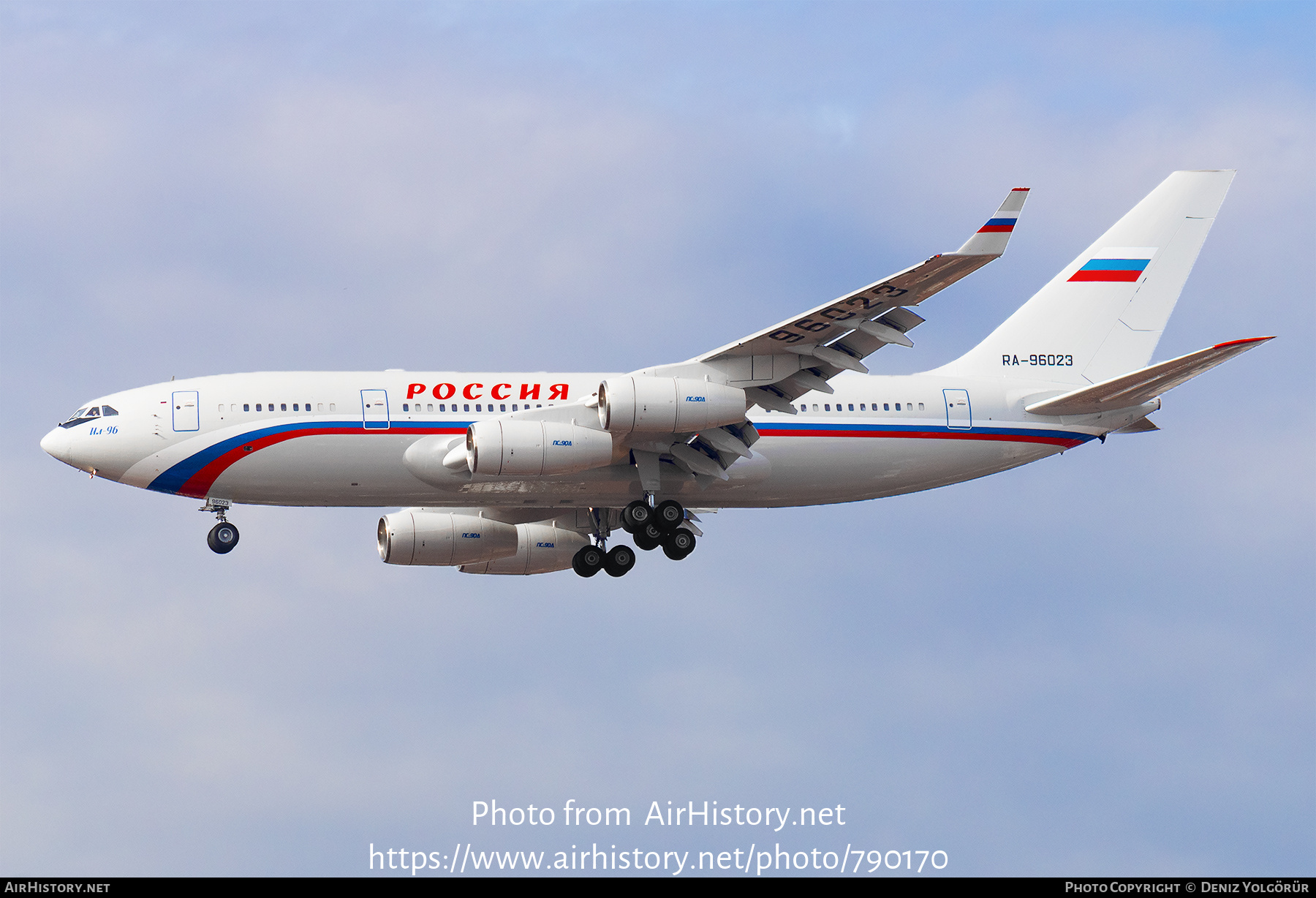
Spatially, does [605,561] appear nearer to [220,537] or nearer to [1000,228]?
[220,537]

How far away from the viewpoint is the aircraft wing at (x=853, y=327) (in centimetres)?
3120

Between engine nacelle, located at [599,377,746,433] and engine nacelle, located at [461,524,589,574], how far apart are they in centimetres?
882

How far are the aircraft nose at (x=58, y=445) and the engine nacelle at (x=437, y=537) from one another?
8152 mm

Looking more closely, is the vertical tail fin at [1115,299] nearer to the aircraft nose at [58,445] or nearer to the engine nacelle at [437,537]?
the engine nacelle at [437,537]

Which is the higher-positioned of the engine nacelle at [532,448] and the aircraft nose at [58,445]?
the aircraft nose at [58,445]

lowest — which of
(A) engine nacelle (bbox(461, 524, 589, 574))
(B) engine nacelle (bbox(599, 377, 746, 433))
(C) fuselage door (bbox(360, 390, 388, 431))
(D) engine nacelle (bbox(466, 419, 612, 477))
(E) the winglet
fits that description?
(A) engine nacelle (bbox(461, 524, 589, 574))

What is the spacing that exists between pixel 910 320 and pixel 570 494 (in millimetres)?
8616

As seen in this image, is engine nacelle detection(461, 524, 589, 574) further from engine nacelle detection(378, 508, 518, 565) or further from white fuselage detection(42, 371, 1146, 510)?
white fuselage detection(42, 371, 1146, 510)

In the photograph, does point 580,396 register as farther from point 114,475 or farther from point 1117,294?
point 1117,294

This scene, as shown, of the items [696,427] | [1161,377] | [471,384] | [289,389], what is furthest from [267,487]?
[1161,377]

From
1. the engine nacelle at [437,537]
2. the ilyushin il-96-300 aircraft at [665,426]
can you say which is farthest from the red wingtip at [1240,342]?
the engine nacelle at [437,537]

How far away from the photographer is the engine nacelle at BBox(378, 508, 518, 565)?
41.7 meters

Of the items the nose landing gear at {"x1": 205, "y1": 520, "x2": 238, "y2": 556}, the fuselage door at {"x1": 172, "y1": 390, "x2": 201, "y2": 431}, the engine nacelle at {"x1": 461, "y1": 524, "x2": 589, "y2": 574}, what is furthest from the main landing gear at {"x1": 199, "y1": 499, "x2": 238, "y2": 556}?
the engine nacelle at {"x1": 461, "y1": 524, "x2": 589, "y2": 574}

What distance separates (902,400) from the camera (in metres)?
39.3
